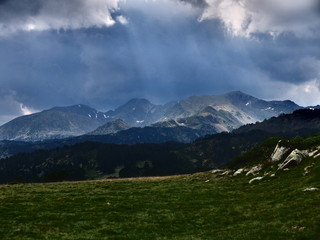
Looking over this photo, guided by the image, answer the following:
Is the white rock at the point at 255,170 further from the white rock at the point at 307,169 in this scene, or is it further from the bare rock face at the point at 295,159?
the white rock at the point at 307,169

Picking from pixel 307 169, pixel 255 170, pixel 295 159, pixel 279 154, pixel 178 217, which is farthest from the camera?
pixel 255 170

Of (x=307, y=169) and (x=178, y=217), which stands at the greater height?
(x=307, y=169)

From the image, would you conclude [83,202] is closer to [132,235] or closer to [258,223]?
[132,235]

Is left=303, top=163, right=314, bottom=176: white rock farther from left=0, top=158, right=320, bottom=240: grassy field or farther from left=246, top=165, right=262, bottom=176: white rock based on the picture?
left=246, top=165, right=262, bottom=176: white rock

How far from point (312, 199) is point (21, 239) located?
102 feet

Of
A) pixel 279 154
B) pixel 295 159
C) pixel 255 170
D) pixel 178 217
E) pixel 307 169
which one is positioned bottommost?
pixel 178 217

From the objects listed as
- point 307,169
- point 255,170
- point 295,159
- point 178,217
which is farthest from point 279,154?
point 178,217

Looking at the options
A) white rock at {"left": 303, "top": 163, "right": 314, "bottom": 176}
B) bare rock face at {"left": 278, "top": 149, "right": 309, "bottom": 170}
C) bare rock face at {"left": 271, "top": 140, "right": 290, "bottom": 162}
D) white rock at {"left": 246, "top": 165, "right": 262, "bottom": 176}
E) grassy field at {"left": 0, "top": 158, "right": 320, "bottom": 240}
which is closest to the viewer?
grassy field at {"left": 0, "top": 158, "right": 320, "bottom": 240}

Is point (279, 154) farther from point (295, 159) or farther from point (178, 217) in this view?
point (178, 217)

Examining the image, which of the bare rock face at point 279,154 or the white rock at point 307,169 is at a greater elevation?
the bare rock face at point 279,154

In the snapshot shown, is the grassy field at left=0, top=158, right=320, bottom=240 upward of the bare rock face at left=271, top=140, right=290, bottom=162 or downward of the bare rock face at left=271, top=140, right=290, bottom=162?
downward

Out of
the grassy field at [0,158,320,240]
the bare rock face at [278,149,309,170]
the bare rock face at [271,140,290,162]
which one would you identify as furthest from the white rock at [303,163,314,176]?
the bare rock face at [271,140,290,162]

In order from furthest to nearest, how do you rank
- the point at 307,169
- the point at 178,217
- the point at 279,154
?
1. the point at 279,154
2. the point at 307,169
3. the point at 178,217

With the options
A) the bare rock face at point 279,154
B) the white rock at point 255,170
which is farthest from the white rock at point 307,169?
the white rock at point 255,170
